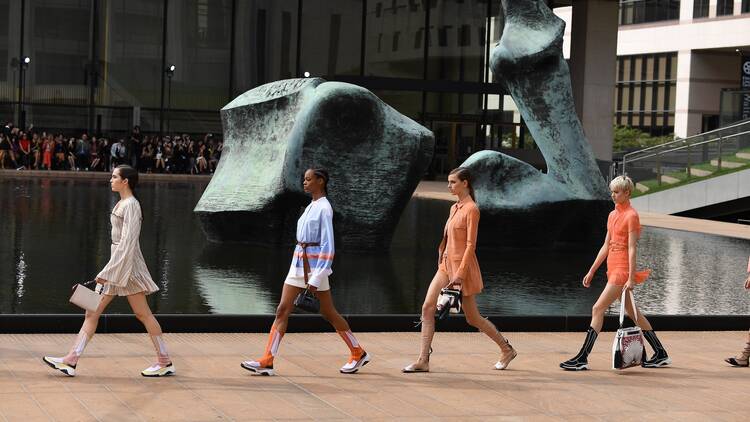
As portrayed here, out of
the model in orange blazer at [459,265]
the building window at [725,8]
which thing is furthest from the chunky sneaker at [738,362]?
the building window at [725,8]

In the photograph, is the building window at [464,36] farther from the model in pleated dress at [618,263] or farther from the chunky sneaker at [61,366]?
the chunky sneaker at [61,366]

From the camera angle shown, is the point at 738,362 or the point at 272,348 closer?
the point at 272,348

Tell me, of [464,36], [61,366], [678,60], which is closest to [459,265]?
[61,366]

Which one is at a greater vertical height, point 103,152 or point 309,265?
point 103,152

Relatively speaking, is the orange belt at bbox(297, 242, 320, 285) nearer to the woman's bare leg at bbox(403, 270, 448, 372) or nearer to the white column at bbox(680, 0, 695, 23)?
the woman's bare leg at bbox(403, 270, 448, 372)

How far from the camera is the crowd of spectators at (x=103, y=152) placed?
38.3 metres

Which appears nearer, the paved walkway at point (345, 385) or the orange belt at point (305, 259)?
the paved walkway at point (345, 385)

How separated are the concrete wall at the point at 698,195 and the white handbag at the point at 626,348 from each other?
22.7 metres

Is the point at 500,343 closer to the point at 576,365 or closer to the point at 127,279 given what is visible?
the point at 576,365

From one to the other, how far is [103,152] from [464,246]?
32308 mm

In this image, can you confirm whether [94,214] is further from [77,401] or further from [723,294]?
[77,401]

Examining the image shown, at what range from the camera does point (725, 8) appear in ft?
216

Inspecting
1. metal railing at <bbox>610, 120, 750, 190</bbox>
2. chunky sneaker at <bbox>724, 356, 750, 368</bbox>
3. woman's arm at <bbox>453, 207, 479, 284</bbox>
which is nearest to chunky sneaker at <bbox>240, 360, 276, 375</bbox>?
woman's arm at <bbox>453, 207, 479, 284</bbox>

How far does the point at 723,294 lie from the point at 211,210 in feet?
24.8
